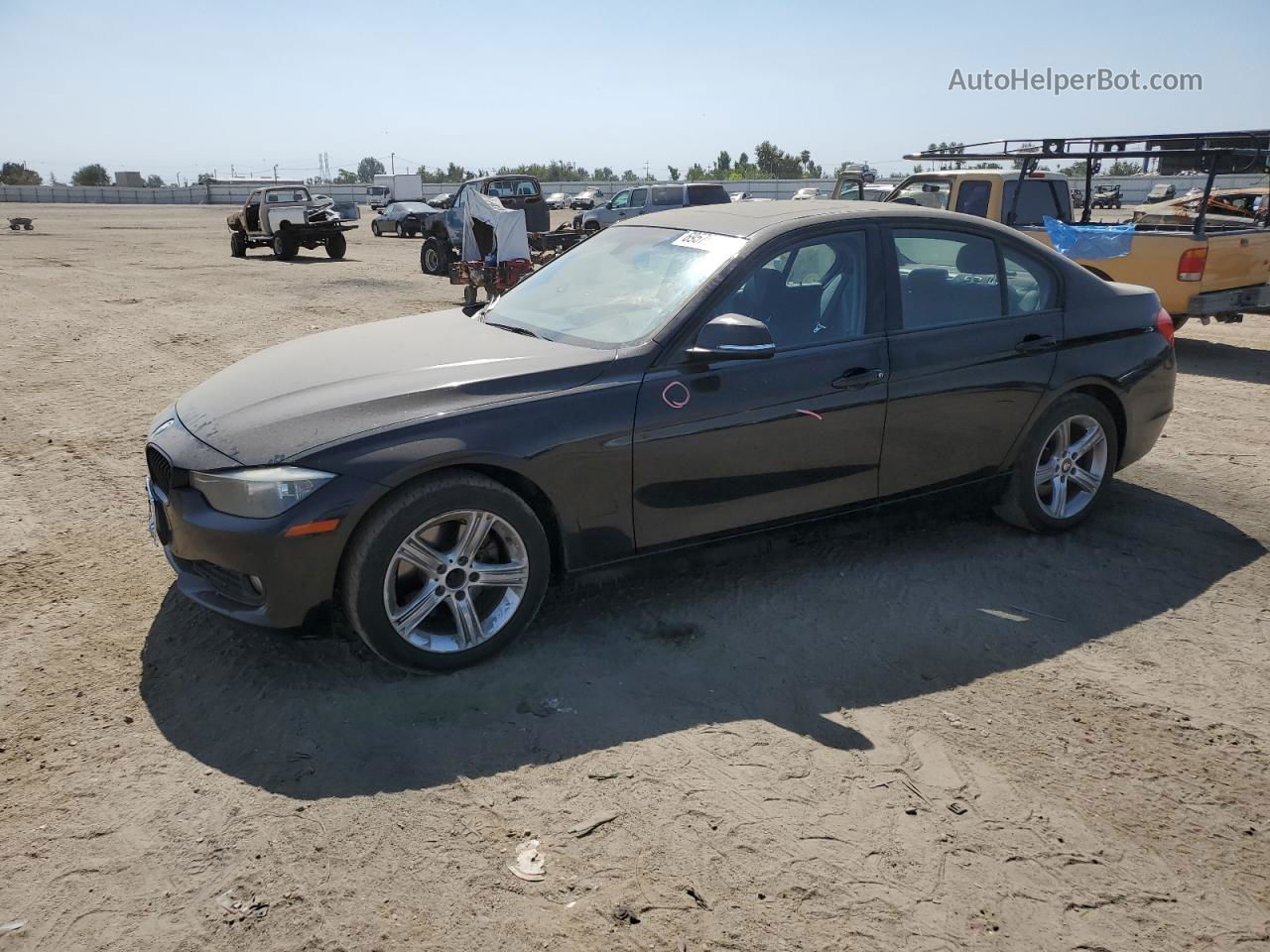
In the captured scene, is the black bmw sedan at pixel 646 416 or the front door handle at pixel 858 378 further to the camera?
the front door handle at pixel 858 378

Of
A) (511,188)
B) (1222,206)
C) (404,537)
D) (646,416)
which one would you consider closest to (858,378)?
(646,416)

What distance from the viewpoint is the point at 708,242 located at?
14.5ft

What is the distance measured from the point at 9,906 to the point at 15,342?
10.1 metres

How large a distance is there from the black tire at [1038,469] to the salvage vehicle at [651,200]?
20.5m

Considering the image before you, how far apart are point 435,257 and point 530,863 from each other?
18.9 metres

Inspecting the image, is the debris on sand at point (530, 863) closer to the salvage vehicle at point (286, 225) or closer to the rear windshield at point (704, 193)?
the salvage vehicle at point (286, 225)

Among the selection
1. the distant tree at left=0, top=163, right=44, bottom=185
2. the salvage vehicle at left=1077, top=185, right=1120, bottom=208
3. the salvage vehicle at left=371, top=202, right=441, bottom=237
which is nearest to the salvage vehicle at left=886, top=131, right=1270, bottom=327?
the salvage vehicle at left=371, top=202, right=441, bottom=237

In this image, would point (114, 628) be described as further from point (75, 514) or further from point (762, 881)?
point (762, 881)

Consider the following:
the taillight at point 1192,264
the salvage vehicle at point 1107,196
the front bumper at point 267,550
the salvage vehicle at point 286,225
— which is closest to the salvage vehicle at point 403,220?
the salvage vehicle at point 286,225

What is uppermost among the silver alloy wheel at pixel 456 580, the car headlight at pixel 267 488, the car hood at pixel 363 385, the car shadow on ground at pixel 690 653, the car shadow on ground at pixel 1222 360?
the car hood at pixel 363 385

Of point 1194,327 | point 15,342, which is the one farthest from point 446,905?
point 1194,327

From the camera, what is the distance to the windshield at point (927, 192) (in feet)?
41.4

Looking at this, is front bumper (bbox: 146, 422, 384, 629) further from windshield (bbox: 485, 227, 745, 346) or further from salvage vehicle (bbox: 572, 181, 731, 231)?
salvage vehicle (bbox: 572, 181, 731, 231)

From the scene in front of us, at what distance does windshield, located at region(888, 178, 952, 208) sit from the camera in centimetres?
1263
